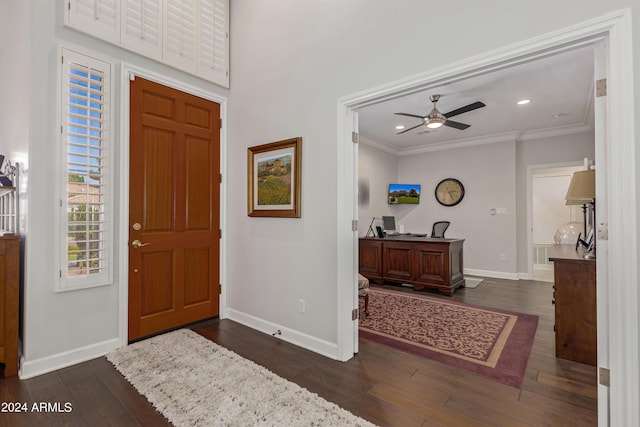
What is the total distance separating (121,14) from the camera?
8.87 ft

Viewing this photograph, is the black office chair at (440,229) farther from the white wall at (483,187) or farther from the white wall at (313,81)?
the white wall at (313,81)

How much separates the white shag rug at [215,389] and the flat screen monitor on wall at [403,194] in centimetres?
531

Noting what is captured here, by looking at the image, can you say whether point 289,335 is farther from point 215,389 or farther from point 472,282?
point 472,282

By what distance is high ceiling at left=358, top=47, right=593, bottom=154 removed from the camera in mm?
3436

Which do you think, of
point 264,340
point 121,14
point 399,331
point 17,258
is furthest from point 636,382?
point 121,14

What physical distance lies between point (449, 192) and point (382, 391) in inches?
213

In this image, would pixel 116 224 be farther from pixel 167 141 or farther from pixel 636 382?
pixel 636 382

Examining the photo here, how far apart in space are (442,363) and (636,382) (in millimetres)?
1199

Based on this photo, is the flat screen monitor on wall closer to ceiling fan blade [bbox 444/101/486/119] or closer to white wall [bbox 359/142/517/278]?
white wall [bbox 359/142/517/278]

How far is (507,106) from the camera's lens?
4516mm

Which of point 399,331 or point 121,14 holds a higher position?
point 121,14

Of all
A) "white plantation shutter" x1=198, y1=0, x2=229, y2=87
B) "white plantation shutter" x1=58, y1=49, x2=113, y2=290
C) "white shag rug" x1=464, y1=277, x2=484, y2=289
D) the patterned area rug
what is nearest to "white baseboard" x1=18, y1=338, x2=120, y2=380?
"white plantation shutter" x1=58, y1=49, x2=113, y2=290

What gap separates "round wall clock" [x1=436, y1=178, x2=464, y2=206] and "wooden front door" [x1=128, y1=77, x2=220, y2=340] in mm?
5048

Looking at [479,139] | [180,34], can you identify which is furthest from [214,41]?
[479,139]
